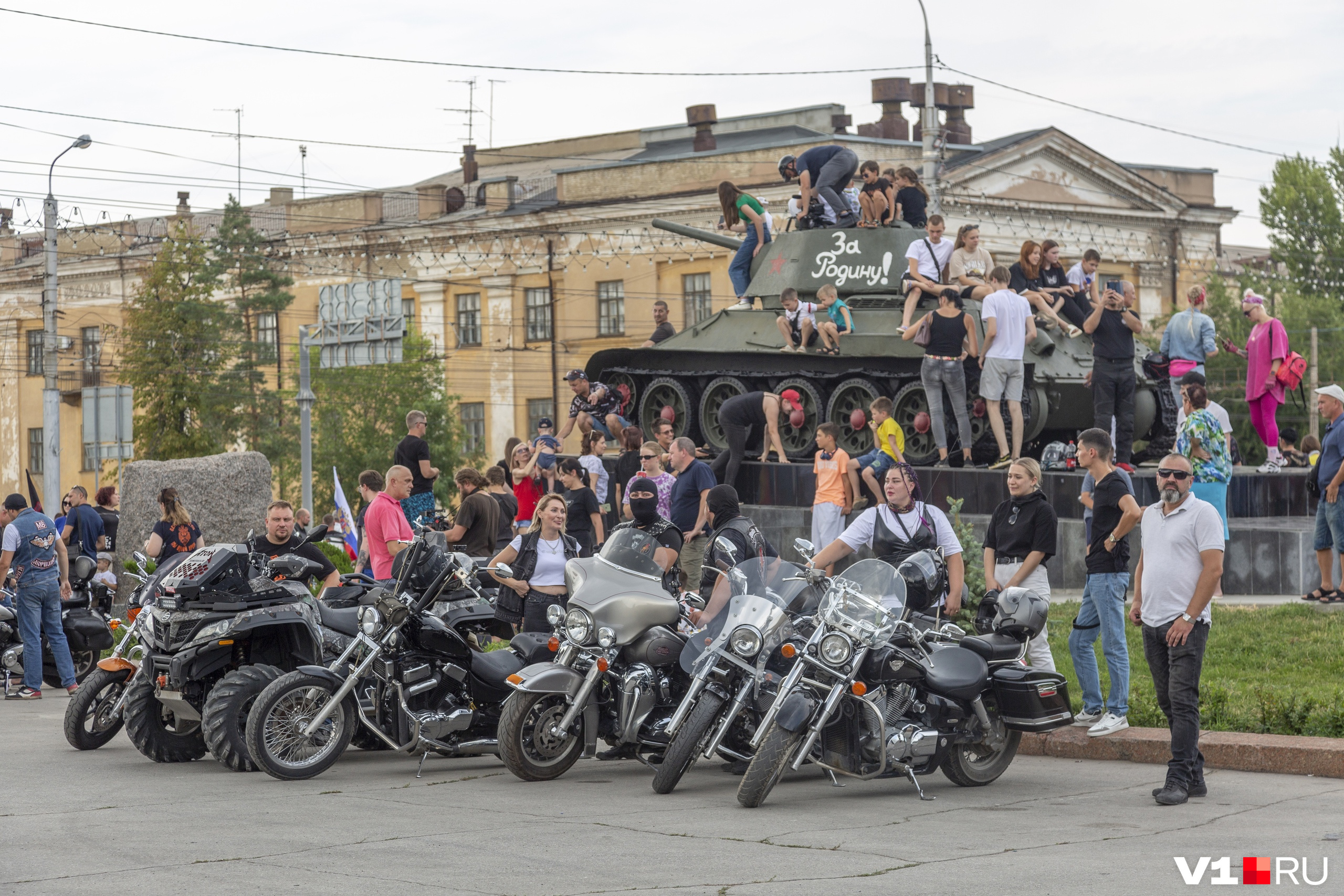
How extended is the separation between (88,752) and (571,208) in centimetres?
3731

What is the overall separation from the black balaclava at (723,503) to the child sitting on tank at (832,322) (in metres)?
9.46

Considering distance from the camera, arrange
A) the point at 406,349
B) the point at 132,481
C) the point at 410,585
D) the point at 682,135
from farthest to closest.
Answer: the point at 682,135 < the point at 406,349 < the point at 132,481 < the point at 410,585

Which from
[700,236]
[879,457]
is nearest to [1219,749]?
[879,457]

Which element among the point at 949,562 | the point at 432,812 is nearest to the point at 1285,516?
the point at 949,562

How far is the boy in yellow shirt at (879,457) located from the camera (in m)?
16.8

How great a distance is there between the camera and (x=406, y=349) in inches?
1843

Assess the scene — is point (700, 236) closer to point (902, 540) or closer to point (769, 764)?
point (902, 540)

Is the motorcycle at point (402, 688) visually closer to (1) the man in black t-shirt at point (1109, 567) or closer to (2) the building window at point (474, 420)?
(1) the man in black t-shirt at point (1109, 567)

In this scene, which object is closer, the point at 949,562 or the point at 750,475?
the point at 949,562

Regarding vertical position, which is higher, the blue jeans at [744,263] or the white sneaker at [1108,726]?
the blue jeans at [744,263]

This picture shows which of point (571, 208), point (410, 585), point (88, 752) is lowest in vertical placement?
point (88, 752)

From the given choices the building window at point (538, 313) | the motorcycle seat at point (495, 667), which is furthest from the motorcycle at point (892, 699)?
the building window at point (538, 313)

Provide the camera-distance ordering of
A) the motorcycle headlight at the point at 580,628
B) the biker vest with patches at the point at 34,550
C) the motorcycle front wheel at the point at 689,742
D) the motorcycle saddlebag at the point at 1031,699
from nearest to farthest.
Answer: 1. the motorcycle front wheel at the point at 689,742
2. the motorcycle saddlebag at the point at 1031,699
3. the motorcycle headlight at the point at 580,628
4. the biker vest with patches at the point at 34,550

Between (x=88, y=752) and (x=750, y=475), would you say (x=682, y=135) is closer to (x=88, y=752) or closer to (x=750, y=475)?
(x=750, y=475)
